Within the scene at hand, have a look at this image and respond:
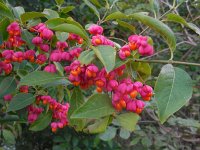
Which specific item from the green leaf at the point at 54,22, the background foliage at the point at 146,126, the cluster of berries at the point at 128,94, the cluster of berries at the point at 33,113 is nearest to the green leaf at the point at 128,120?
the cluster of berries at the point at 128,94

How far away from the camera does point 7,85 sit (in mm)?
Result: 1083

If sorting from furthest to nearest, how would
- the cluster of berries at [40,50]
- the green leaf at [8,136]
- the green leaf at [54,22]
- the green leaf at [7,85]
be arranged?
1. the green leaf at [8,136]
2. the green leaf at [7,85]
3. the cluster of berries at [40,50]
4. the green leaf at [54,22]

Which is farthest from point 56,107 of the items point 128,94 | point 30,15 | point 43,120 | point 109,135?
point 109,135

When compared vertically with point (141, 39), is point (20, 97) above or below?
below

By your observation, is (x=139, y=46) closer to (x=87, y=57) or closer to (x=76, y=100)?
(x=87, y=57)

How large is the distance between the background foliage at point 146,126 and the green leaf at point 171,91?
113cm

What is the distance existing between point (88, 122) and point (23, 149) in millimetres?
2310

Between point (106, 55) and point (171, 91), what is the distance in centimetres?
14

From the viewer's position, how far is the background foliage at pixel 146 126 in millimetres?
2141

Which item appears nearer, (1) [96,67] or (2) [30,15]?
(1) [96,67]

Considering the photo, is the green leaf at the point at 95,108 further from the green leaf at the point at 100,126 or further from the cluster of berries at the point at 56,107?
the cluster of berries at the point at 56,107

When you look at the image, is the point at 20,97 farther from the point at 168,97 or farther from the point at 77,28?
the point at 168,97

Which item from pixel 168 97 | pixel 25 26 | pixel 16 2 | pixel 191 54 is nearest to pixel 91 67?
pixel 168 97

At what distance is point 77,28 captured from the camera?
0.75 m
